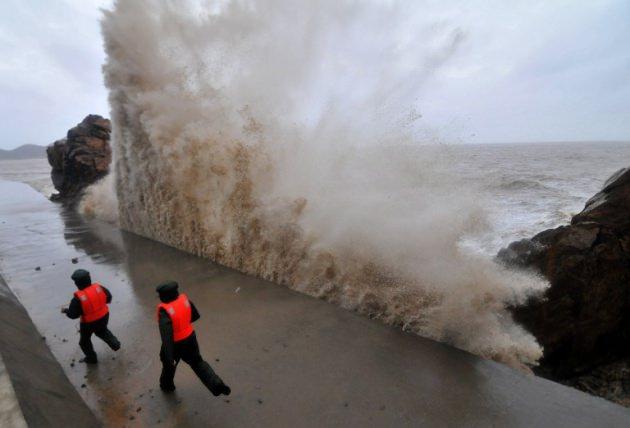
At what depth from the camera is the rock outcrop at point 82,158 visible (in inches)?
793

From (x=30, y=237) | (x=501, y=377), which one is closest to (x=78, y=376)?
(x=501, y=377)

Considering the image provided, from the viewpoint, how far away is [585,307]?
5.55 metres

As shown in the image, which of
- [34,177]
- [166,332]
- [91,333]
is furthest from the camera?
[34,177]

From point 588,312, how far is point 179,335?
19.4 feet

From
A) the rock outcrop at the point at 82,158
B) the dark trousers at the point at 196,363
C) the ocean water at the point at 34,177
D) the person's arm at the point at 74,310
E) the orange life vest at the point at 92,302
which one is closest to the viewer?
the dark trousers at the point at 196,363

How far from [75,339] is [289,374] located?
2968 millimetres

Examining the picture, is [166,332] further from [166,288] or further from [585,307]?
[585,307]

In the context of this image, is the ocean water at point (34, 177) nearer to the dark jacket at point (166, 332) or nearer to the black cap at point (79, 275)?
the black cap at point (79, 275)

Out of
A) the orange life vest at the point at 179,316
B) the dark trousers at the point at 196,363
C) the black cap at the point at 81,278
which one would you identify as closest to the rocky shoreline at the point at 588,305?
the dark trousers at the point at 196,363

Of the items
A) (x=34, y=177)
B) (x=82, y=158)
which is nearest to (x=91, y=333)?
(x=82, y=158)

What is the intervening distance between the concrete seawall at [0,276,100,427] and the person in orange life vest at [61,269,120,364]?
36 cm

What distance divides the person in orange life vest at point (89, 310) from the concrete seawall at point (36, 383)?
36 centimetres

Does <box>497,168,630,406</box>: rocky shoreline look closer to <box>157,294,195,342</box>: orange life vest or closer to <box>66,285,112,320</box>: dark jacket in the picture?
<box>157,294,195,342</box>: orange life vest

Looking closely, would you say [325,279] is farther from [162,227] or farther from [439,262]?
[162,227]
